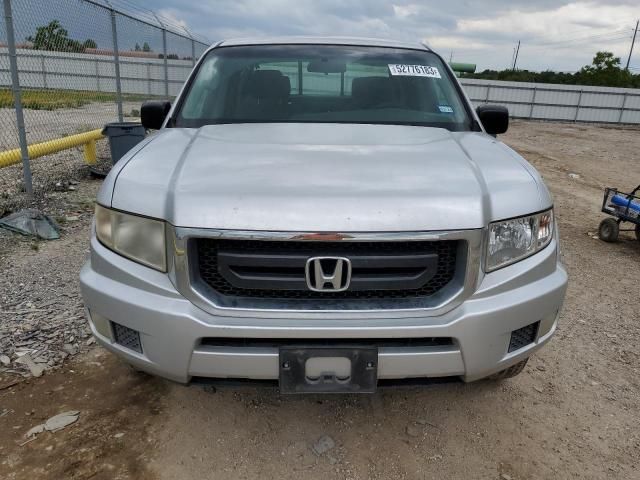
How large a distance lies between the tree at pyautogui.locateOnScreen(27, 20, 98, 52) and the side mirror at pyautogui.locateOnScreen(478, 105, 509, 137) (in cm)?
520

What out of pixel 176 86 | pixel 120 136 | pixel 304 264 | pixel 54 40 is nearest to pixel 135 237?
pixel 304 264

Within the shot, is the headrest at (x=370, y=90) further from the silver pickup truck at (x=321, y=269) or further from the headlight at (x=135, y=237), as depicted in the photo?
the headlight at (x=135, y=237)

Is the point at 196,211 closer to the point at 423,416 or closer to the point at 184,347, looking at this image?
the point at 184,347

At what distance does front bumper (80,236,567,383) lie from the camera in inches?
73.2

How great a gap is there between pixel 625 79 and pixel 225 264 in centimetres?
5218

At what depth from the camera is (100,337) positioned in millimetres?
2143

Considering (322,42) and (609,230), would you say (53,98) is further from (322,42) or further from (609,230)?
(609,230)

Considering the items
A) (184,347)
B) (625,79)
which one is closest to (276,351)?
(184,347)

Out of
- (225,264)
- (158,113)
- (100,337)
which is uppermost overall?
(158,113)

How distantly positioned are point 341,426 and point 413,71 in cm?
222

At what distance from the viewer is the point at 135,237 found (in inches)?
78.8

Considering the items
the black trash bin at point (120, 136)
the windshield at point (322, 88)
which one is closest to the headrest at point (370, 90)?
the windshield at point (322, 88)

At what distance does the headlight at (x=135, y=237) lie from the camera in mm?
1944

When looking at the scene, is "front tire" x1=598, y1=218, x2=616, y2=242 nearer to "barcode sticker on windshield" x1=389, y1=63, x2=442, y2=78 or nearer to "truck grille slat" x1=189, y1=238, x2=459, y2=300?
"barcode sticker on windshield" x1=389, y1=63, x2=442, y2=78
